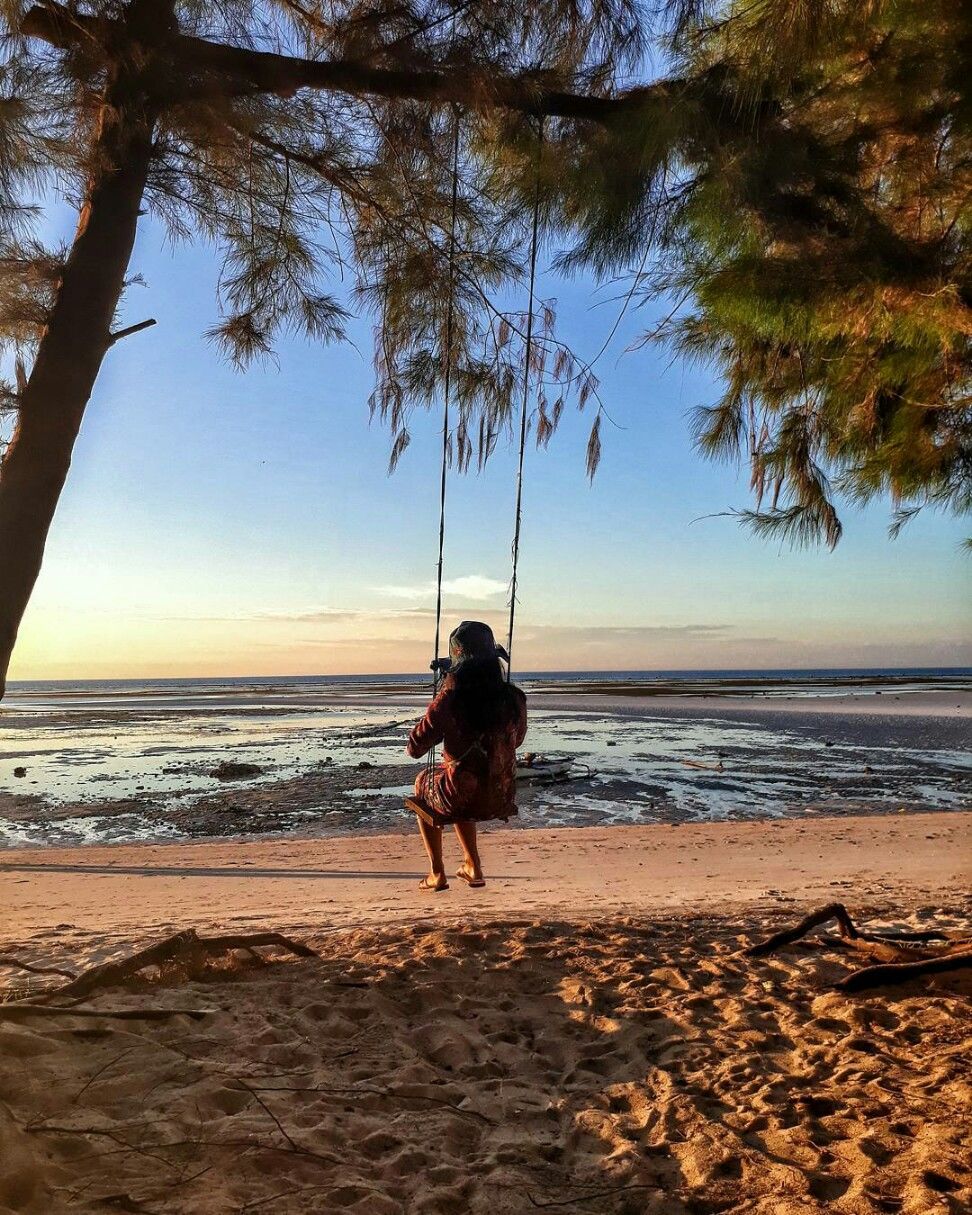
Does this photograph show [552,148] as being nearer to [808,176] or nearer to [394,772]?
[808,176]

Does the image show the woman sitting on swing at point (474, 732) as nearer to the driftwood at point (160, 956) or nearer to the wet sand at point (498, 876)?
the driftwood at point (160, 956)

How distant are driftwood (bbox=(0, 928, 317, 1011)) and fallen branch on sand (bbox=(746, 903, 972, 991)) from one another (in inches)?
91.6

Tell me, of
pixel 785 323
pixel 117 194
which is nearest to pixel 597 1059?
pixel 785 323

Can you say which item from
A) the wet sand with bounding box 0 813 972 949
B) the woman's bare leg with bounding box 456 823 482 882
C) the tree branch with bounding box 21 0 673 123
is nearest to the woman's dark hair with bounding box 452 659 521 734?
the woman's bare leg with bounding box 456 823 482 882

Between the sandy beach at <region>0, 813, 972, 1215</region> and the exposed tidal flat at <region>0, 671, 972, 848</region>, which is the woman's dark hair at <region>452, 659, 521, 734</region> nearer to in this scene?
the sandy beach at <region>0, 813, 972, 1215</region>

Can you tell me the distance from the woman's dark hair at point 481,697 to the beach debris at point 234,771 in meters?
9.95

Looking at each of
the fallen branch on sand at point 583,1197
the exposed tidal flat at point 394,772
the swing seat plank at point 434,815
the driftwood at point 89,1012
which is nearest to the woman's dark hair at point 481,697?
the swing seat plank at point 434,815

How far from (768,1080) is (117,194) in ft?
12.6

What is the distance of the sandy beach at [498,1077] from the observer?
2084 mm

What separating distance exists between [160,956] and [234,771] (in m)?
10.7

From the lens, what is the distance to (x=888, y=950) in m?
3.78

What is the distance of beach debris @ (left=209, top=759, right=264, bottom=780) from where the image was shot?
1356cm

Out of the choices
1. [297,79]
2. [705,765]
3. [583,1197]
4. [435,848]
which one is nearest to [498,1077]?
[583,1197]

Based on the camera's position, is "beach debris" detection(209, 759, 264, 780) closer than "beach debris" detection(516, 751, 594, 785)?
No
